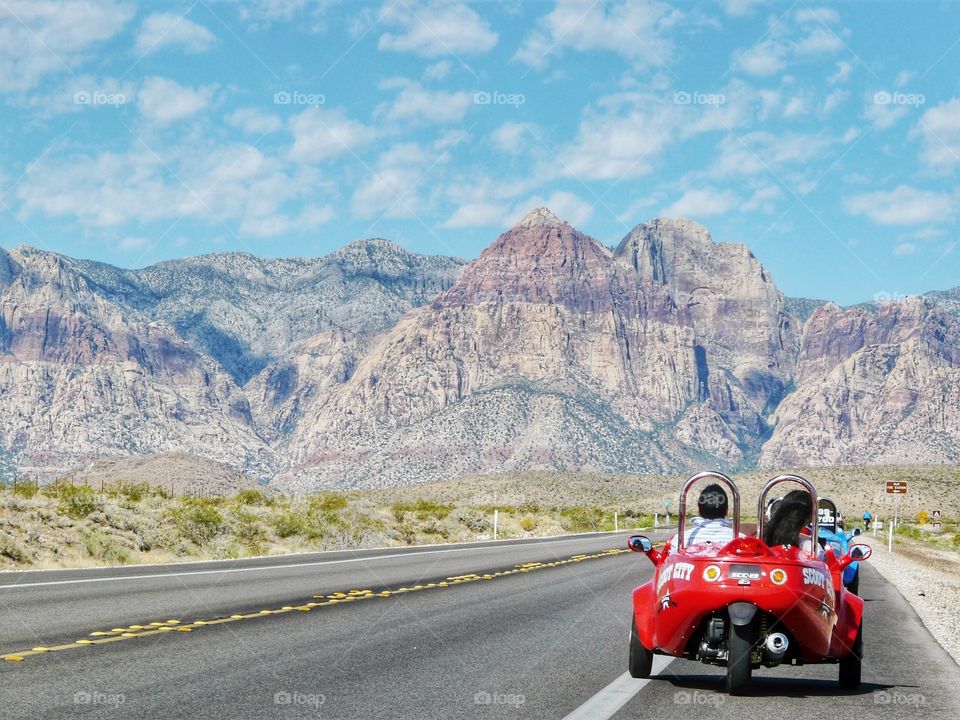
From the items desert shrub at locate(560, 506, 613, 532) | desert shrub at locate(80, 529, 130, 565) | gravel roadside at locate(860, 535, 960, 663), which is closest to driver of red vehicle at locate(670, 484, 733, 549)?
gravel roadside at locate(860, 535, 960, 663)

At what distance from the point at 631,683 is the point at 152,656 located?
397cm

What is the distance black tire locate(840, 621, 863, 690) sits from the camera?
8.99m

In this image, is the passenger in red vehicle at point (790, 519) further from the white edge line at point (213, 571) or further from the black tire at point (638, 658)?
the white edge line at point (213, 571)

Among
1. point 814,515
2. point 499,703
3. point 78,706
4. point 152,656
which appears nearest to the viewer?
point 78,706

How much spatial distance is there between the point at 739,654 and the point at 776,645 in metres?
0.27

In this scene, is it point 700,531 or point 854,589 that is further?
point 854,589

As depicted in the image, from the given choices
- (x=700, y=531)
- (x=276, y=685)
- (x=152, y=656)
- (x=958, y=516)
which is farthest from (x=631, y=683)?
(x=958, y=516)

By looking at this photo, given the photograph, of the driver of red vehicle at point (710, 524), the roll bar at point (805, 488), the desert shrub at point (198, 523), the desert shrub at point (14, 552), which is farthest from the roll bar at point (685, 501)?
the desert shrub at point (198, 523)

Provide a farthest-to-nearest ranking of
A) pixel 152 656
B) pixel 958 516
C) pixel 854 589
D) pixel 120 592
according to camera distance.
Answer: pixel 958 516 → pixel 854 589 → pixel 120 592 → pixel 152 656

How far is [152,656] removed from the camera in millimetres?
9609

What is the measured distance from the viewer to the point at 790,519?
8.89 meters

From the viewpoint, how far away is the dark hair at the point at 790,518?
29.1ft

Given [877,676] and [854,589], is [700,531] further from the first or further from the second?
[854,589]

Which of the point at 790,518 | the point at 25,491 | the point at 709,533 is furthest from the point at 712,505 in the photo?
the point at 25,491
